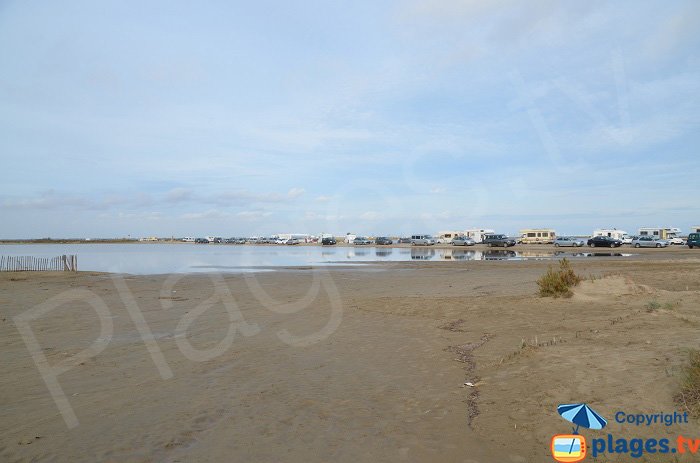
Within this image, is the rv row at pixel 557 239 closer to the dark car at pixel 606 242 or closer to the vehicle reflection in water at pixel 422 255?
the dark car at pixel 606 242

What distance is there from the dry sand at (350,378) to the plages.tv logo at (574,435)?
0.12 metres

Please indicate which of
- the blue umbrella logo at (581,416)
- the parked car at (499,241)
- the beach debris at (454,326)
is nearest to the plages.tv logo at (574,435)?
the blue umbrella logo at (581,416)

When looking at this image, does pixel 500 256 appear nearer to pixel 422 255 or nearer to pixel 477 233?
pixel 422 255

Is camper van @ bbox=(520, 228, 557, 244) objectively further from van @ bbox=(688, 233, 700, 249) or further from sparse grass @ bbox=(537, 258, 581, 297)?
sparse grass @ bbox=(537, 258, 581, 297)

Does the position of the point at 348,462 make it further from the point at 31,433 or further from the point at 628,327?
the point at 628,327

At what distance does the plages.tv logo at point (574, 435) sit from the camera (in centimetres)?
456

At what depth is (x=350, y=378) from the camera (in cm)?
796

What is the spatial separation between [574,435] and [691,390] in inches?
54.3

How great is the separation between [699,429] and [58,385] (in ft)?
29.1

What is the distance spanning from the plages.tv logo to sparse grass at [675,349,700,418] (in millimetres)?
817

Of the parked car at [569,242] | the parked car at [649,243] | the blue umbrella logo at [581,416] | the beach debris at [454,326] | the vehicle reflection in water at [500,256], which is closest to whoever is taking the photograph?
the blue umbrella logo at [581,416]

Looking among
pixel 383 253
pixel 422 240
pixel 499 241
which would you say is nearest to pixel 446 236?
pixel 422 240

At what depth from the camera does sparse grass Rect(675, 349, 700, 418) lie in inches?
185

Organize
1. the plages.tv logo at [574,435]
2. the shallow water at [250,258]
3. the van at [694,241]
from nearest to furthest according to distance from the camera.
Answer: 1. the plages.tv logo at [574,435]
2. the shallow water at [250,258]
3. the van at [694,241]
